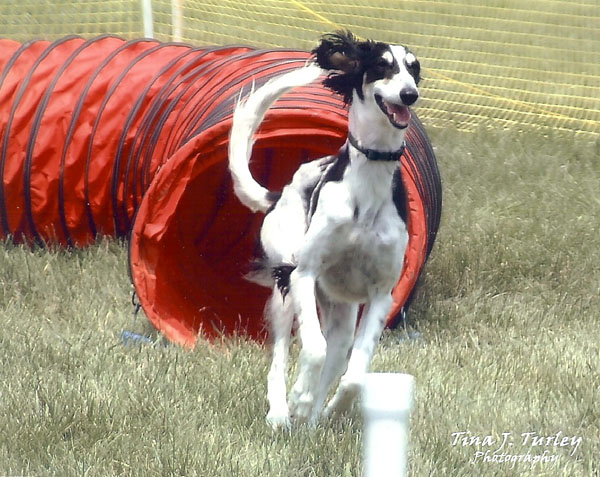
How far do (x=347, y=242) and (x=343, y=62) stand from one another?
0.64m

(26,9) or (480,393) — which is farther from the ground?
(480,393)

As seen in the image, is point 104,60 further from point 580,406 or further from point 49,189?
point 580,406

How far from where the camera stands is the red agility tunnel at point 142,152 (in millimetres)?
5414

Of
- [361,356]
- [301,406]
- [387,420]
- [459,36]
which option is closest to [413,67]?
[361,356]

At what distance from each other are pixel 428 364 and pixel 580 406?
714mm

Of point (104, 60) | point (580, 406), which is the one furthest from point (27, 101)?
point (580, 406)

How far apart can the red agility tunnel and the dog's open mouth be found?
1.50m

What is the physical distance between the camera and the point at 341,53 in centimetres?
377

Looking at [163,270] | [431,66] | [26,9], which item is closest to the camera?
[163,270]

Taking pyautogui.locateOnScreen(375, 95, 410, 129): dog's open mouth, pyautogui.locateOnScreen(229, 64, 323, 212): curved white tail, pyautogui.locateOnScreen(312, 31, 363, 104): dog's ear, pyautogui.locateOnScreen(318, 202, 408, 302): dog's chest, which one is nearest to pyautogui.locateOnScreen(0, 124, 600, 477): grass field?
pyautogui.locateOnScreen(318, 202, 408, 302): dog's chest

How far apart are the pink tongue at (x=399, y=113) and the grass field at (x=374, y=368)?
102 cm

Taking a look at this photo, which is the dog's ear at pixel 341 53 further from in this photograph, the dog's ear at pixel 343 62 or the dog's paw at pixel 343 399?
the dog's paw at pixel 343 399

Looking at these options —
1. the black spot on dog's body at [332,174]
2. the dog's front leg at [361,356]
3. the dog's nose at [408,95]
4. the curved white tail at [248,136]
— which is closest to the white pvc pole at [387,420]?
the dog's front leg at [361,356]

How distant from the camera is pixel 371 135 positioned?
368cm
